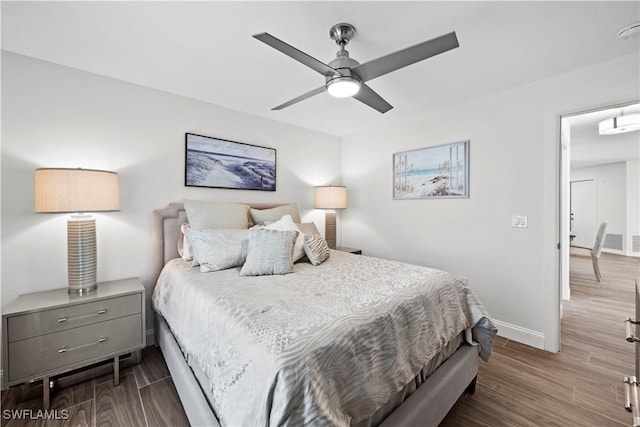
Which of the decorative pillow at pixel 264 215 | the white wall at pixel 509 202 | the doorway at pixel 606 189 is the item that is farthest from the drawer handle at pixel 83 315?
the doorway at pixel 606 189

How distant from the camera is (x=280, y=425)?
0.86m

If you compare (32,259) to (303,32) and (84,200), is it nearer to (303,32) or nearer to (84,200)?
(84,200)

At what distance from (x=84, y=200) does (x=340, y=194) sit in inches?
105

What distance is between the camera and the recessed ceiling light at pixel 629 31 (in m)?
1.67

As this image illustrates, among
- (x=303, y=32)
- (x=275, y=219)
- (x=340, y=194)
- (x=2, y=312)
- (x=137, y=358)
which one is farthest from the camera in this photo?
(x=340, y=194)

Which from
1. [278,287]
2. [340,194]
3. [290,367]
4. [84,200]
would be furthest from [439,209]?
[84,200]

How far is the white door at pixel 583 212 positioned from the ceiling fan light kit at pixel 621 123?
17.9 ft

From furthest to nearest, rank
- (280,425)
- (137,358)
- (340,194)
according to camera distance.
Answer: (340,194) < (137,358) < (280,425)

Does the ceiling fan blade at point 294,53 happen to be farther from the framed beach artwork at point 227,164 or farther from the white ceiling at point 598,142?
the white ceiling at point 598,142

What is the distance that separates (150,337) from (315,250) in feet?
5.81

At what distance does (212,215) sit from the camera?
252cm

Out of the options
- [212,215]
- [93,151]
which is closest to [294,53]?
[212,215]

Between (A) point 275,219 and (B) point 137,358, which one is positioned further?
(A) point 275,219

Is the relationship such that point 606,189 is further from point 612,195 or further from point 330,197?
point 330,197
